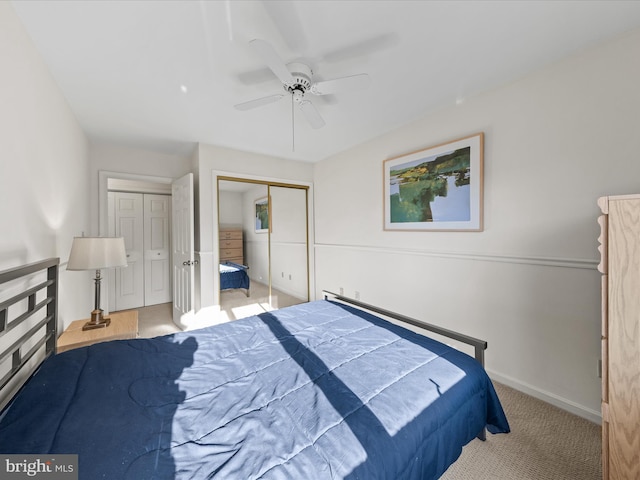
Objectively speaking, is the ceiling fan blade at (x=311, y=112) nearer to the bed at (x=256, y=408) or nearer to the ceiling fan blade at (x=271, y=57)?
the ceiling fan blade at (x=271, y=57)

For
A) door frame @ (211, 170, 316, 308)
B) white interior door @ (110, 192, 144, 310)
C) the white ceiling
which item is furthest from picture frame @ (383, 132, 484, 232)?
white interior door @ (110, 192, 144, 310)

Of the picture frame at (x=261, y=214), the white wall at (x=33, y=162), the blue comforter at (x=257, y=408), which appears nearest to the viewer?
the blue comforter at (x=257, y=408)

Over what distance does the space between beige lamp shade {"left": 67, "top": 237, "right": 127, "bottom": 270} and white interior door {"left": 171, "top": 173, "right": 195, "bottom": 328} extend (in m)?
1.24

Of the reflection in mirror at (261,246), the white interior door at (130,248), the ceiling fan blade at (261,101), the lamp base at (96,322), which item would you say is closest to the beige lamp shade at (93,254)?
the lamp base at (96,322)

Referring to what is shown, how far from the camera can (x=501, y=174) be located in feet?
7.05

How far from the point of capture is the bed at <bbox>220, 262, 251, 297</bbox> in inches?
144

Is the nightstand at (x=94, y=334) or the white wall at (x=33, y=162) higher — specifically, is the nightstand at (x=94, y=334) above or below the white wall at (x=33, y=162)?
below

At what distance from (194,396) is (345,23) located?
2.06 metres

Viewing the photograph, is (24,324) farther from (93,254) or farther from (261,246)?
(261,246)

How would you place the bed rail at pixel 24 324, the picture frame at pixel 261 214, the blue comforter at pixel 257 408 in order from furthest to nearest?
the picture frame at pixel 261 214 → the bed rail at pixel 24 324 → the blue comforter at pixel 257 408

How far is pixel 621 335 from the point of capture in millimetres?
1179

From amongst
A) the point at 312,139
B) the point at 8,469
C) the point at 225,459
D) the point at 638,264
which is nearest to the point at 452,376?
the point at 638,264

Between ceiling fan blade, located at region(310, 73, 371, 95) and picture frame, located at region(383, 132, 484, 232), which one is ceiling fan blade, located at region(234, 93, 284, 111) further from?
picture frame, located at region(383, 132, 484, 232)

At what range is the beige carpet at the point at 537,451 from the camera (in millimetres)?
1401
